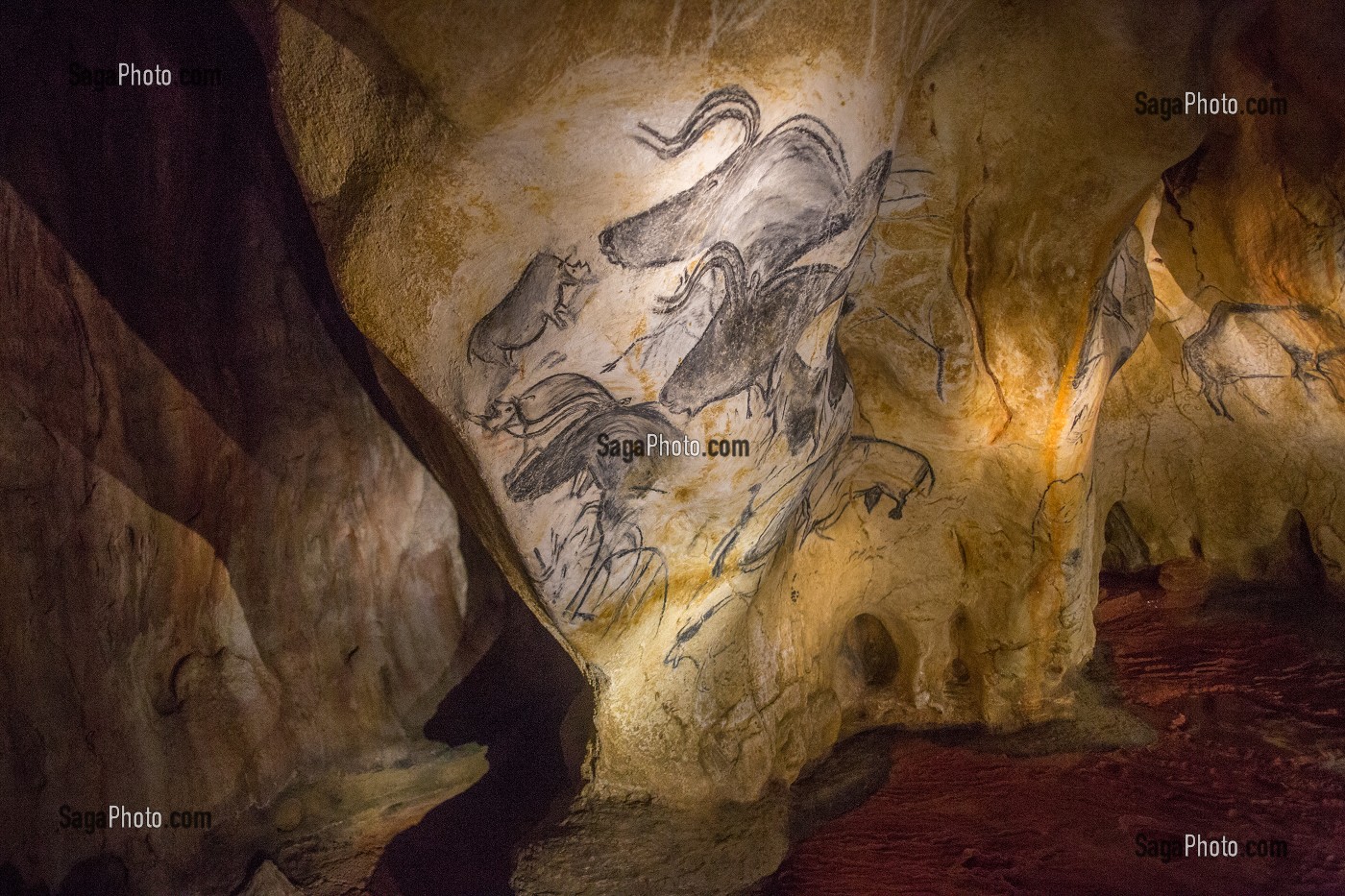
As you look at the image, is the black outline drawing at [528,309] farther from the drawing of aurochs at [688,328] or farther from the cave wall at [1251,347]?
the cave wall at [1251,347]

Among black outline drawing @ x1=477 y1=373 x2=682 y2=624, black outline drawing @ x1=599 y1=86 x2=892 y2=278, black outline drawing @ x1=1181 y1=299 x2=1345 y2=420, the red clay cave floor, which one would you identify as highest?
black outline drawing @ x1=599 y1=86 x2=892 y2=278

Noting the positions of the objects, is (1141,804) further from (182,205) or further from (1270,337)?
(182,205)

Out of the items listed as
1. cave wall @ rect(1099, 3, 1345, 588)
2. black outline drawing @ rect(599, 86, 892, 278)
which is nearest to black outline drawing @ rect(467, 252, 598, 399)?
black outline drawing @ rect(599, 86, 892, 278)

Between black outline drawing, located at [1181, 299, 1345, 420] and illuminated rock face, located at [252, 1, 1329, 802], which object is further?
black outline drawing, located at [1181, 299, 1345, 420]

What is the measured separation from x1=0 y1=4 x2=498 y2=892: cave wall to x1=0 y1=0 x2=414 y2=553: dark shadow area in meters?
0.01

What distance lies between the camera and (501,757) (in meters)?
5.50

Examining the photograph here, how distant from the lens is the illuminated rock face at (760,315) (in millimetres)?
2885

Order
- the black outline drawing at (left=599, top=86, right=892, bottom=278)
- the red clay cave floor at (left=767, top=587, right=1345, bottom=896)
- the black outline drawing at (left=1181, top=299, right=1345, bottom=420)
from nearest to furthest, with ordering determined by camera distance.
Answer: the black outline drawing at (left=599, top=86, right=892, bottom=278), the red clay cave floor at (left=767, top=587, right=1345, bottom=896), the black outline drawing at (left=1181, top=299, right=1345, bottom=420)

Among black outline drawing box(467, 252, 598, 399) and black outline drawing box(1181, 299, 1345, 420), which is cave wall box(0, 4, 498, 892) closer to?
black outline drawing box(467, 252, 598, 399)

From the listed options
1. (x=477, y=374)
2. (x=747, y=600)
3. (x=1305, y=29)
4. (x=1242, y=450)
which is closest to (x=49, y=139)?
(x=477, y=374)

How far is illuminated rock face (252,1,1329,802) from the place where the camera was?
Result: 114 inches

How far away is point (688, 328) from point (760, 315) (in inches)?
12.4

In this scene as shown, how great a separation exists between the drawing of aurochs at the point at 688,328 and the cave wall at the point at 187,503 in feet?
6.38

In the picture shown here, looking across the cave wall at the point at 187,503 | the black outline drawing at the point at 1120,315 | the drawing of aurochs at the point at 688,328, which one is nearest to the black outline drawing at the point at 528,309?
the drawing of aurochs at the point at 688,328
